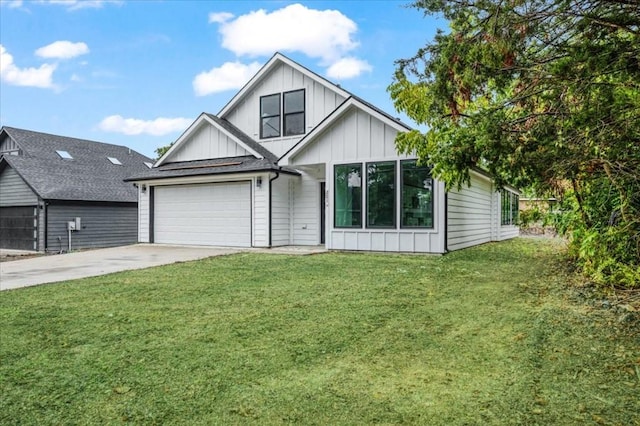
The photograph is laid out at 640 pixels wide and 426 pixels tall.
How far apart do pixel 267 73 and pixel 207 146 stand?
3260 mm

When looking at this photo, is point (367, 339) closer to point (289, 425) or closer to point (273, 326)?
point (273, 326)

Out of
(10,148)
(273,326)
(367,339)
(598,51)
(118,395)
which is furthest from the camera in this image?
(10,148)

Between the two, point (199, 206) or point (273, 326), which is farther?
point (199, 206)

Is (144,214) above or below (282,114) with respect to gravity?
below

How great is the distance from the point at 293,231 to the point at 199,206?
3320 mm

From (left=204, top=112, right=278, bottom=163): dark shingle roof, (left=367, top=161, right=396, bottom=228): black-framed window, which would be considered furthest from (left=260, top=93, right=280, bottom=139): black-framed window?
(left=367, top=161, right=396, bottom=228): black-framed window

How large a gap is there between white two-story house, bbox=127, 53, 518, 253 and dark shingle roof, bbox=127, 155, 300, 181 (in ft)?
0.17

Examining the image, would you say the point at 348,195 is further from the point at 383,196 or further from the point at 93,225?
the point at 93,225

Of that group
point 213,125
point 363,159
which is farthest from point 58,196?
point 363,159

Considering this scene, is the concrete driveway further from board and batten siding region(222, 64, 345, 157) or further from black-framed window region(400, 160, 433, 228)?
black-framed window region(400, 160, 433, 228)

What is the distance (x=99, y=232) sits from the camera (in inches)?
731

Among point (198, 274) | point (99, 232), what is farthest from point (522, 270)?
point (99, 232)

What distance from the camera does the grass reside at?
2676 millimetres

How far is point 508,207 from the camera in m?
19.7
